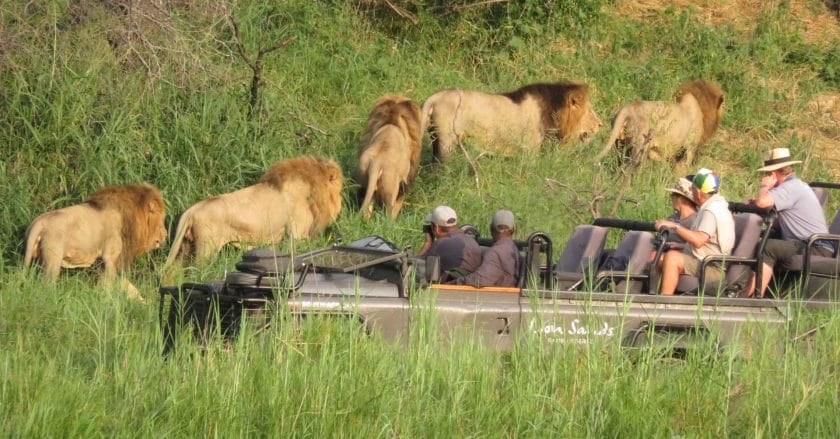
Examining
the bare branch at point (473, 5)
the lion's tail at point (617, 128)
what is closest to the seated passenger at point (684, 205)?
the lion's tail at point (617, 128)

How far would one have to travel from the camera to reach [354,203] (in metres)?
12.0

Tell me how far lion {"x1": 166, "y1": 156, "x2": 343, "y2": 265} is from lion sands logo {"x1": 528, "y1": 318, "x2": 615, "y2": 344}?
3.75 metres

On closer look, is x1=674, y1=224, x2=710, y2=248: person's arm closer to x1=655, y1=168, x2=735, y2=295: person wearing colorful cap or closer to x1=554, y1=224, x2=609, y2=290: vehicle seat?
x1=655, y1=168, x2=735, y2=295: person wearing colorful cap

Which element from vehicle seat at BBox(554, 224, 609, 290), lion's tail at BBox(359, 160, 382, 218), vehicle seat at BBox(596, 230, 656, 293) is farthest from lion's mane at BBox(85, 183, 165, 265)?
vehicle seat at BBox(596, 230, 656, 293)

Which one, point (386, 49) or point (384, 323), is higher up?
point (386, 49)

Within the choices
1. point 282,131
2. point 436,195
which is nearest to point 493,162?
point 436,195

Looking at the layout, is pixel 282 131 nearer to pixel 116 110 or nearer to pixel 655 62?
pixel 116 110

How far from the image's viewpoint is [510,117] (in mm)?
13180

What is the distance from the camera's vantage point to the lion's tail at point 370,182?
38.2 feet

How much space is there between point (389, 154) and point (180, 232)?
2252 mm

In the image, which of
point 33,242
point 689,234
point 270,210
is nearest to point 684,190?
point 689,234

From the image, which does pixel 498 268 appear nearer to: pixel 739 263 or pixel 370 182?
pixel 739 263

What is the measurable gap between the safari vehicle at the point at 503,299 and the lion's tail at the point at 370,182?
3.81 metres

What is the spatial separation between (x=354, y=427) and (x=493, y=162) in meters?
7.30
